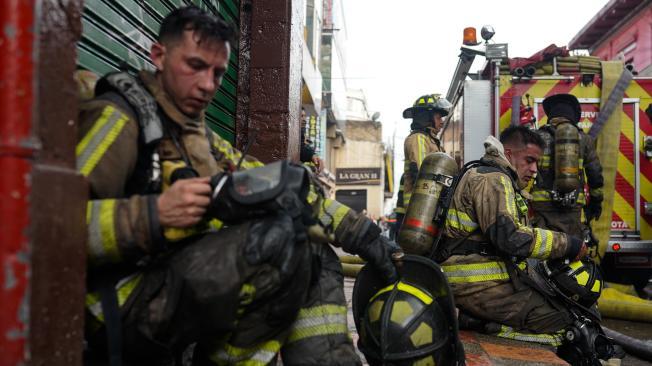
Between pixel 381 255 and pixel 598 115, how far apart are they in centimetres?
433

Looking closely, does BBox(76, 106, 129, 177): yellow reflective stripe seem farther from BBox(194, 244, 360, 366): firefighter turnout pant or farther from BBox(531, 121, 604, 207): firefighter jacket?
BBox(531, 121, 604, 207): firefighter jacket

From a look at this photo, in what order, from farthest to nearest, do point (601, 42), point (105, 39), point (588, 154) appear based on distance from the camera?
1. point (601, 42)
2. point (588, 154)
3. point (105, 39)

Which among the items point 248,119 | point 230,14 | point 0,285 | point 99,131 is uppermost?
point 230,14

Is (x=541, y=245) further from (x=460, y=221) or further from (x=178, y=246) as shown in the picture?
(x=178, y=246)

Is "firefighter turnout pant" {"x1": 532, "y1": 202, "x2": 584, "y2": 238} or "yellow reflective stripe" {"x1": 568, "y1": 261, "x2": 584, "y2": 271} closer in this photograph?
"yellow reflective stripe" {"x1": 568, "y1": 261, "x2": 584, "y2": 271}

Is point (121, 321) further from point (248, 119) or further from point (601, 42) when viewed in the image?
point (601, 42)

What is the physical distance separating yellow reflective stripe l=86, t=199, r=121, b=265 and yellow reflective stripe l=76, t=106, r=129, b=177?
121mm

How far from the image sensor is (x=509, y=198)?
3287 mm

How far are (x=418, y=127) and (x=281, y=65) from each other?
1943 millimetres

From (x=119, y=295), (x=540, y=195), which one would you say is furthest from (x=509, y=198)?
(x=119, y=295)

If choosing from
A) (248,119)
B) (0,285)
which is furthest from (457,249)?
(0,285)

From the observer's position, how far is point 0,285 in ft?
4.25

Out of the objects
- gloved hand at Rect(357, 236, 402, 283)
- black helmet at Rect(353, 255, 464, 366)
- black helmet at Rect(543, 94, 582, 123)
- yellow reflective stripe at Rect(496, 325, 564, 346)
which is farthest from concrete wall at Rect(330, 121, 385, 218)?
gloved hand at Rect(357, 236, 402, 283)

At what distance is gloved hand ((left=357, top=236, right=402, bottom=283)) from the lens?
2238 mm
